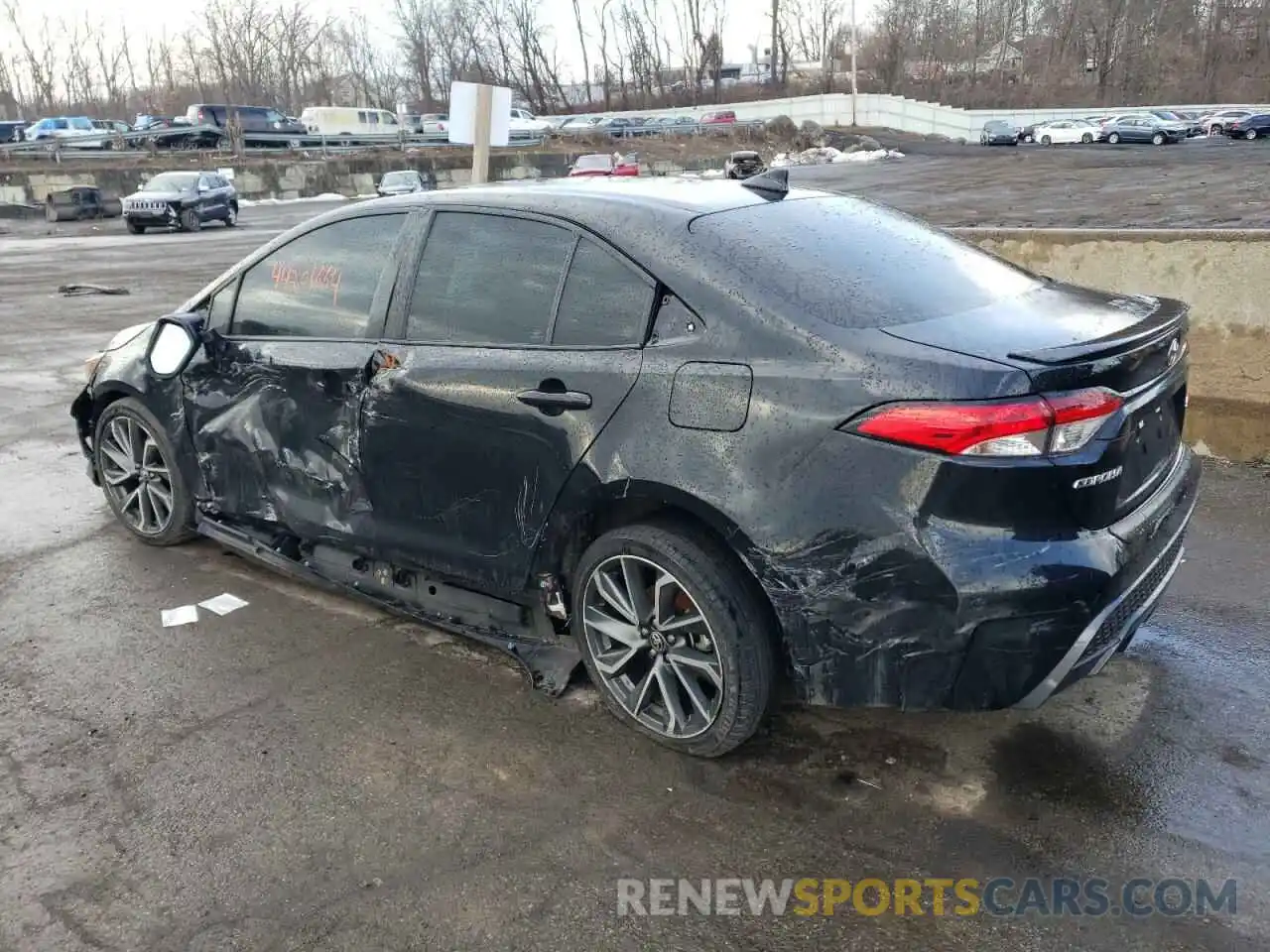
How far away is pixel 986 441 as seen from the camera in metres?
2.60

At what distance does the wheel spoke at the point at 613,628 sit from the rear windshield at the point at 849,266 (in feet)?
3.68

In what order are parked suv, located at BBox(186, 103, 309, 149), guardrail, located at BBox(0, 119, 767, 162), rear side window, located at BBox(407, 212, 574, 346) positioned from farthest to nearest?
parked suv, located at BBox(186, 103, 309, 149) < guardrail, located at BBox(0, 119, 767, 162) < rear side window, located at BBox(407, 212, 574, 346)

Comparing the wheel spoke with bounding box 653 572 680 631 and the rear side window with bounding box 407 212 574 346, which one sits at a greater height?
the rear side window with bounding box 407 212 574 346

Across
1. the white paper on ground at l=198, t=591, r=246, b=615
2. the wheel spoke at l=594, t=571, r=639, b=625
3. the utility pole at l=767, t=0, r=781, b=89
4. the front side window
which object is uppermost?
the utility pole at l=767, t=0, r=781, b=89

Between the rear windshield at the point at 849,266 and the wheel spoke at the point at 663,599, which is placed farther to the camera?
the wheel spoke at the point at 663,599

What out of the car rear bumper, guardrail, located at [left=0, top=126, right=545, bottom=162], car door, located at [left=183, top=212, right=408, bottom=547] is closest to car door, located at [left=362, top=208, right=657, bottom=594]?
car door, located at [left=183, top=212, right=408, bottom=547]

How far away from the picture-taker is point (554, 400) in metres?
3.23

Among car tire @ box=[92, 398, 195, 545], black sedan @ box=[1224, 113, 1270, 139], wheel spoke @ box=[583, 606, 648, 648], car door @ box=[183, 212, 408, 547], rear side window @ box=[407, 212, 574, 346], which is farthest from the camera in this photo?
black sedan @ box=[1224, 113, 1270, 139]

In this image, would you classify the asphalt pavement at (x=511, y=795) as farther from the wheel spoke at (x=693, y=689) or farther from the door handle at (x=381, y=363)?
the door handle at (x=381, y=363)

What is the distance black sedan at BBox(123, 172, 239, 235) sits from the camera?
94.3 ft

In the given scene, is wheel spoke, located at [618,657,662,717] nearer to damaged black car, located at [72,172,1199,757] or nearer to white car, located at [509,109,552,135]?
damaged black car, located at [72,172,1199,757]

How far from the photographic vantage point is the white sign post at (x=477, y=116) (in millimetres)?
8891

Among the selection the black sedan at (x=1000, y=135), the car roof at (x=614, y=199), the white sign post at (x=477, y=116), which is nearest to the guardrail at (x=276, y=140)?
the black sedan at (x=1000, y=135)

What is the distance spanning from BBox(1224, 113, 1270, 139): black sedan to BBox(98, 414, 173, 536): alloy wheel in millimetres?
53577
